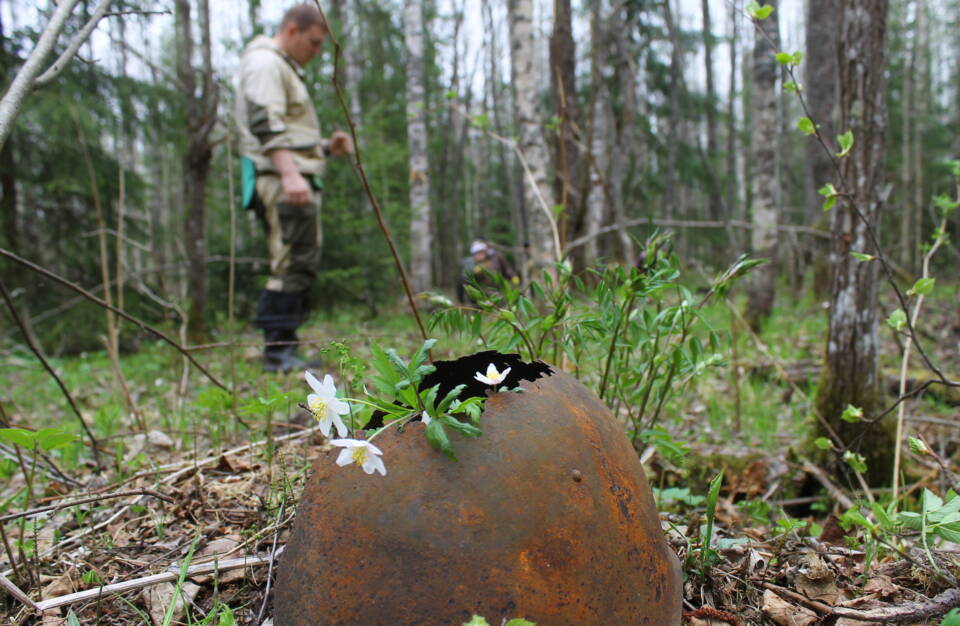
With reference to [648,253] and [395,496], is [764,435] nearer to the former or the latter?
[648,253]

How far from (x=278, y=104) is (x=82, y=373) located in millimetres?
3395

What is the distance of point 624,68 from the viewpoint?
1348 centimetres

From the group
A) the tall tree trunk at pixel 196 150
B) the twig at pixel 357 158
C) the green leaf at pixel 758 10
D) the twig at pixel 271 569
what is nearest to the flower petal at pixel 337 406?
the twig at pixel 357 158

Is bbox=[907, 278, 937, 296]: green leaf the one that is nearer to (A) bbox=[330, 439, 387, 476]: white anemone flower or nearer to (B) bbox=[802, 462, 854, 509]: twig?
(B) bbox=[802, 462, 854, 509]: twig

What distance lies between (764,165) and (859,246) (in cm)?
619

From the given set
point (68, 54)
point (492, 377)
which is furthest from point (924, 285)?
point (68, 54)

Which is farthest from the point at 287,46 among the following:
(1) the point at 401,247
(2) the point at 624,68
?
(2) the point at 624,68

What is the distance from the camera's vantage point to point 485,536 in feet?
3.47

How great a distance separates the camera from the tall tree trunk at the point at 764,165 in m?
7.59

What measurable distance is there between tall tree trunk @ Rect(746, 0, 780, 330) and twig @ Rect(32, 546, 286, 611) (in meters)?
7.11

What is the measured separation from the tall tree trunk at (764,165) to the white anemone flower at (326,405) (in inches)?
287

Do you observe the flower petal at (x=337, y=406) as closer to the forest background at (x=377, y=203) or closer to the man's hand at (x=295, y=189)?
the forest background at (x=377, y=203)

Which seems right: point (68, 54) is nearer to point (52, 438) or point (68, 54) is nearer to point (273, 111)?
point (52, 438)

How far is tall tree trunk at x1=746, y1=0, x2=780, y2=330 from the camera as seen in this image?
7.59 meters
